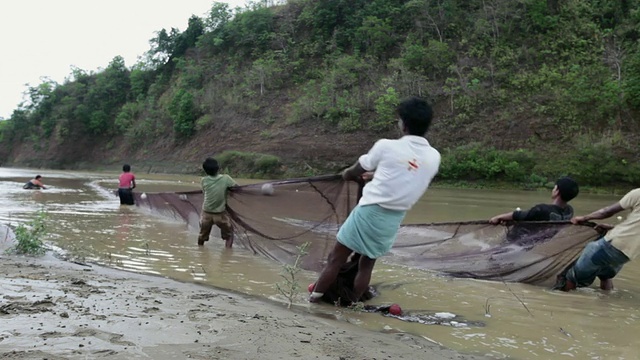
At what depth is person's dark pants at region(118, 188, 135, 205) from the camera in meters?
12.3

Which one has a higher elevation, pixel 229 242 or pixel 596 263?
pixel 596 263

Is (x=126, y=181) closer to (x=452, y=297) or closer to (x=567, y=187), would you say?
(x=452, y=297)

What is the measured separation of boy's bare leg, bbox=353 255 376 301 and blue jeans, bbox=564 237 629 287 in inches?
88.6

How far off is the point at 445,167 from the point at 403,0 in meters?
18.3

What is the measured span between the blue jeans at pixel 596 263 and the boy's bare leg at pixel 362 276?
Answer: 2.25 metres

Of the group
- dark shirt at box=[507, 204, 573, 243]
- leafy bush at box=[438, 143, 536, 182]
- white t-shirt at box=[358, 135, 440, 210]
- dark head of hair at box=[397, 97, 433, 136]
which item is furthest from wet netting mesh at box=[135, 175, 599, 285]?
leafy bush at box=[438, 143, 536, 182]

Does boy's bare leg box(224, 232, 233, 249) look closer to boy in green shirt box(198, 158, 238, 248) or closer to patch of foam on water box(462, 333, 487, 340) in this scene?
boy in green shirt box(198, 158, 238, 248)

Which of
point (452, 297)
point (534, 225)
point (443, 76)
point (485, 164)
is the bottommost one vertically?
point (452, 297)

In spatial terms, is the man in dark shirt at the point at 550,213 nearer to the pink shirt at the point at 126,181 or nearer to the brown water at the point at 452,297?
the brown water at the point at 452,297

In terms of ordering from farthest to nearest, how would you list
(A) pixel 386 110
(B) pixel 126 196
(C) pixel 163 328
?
1. (A) pixel 386 110
2. (B) pixel 126 196
3. (C) pixel 163 328

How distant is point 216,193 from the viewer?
6.87 metres

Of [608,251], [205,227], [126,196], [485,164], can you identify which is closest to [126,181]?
[126,196]

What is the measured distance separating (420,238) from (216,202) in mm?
2860

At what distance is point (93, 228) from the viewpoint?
27.6 feet
